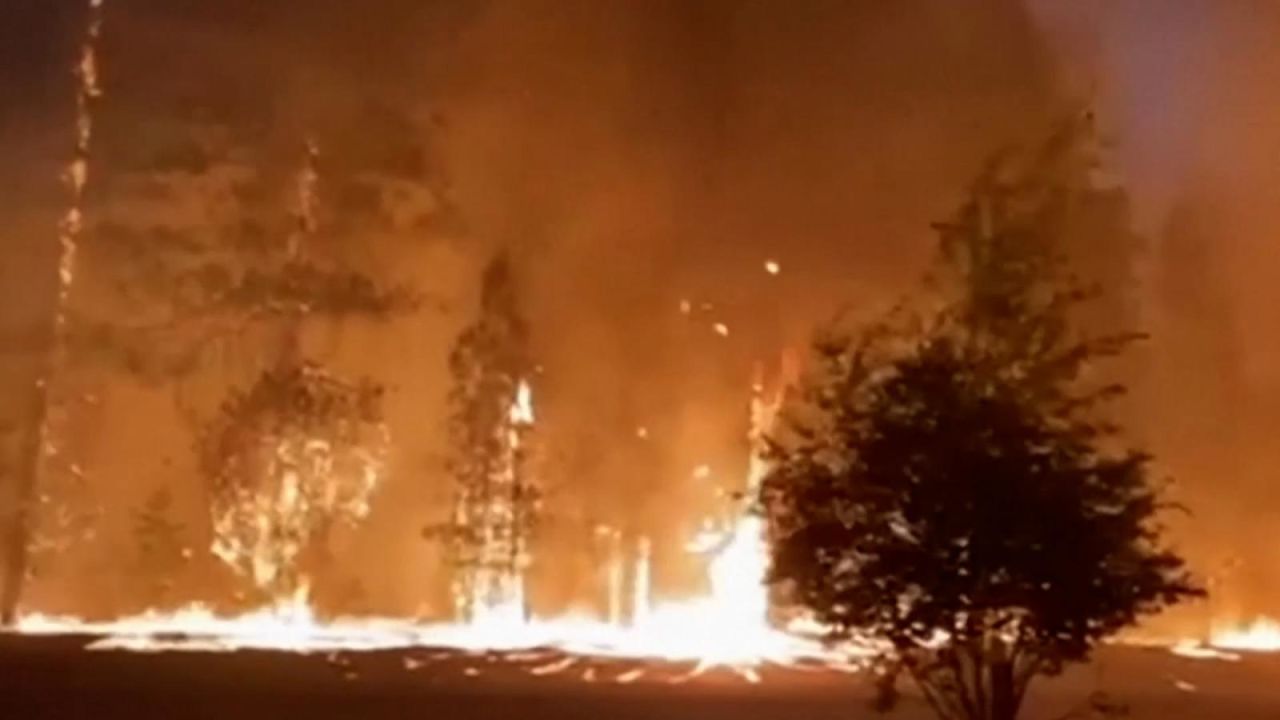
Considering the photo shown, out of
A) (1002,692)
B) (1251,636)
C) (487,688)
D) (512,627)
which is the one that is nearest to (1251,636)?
(1251,636)

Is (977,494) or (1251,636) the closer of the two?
(977,494)

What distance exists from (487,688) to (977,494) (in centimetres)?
2881

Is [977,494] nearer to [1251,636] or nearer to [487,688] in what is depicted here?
[487,688]

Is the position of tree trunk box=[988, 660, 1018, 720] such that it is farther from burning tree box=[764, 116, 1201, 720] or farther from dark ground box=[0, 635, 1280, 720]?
dark ground box=[0, 635, 1280, 720]

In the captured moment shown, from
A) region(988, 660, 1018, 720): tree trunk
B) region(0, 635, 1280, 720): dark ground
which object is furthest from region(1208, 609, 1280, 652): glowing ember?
region(988, 660, 1018, 720): tree trunk

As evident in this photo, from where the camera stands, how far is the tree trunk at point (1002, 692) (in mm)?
18297

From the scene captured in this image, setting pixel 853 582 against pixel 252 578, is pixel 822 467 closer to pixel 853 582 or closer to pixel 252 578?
pixel 853 582

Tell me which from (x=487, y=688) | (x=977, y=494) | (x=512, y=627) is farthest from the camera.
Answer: (x=512, y=627)

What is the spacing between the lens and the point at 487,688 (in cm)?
4531

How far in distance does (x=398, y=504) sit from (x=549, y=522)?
19.7ft

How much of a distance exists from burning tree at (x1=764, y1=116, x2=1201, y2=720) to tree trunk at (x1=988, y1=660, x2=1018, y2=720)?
0.03 meters

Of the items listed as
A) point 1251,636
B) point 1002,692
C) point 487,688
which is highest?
point 1251,636

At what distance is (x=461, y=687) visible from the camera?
4578 cm

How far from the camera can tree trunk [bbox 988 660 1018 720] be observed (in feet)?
60.0
